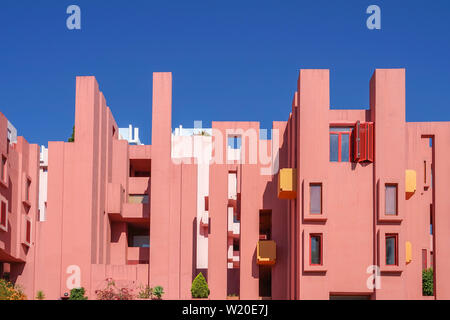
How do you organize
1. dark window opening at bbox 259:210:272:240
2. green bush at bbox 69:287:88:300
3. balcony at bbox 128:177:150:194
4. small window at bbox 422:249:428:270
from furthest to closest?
balcony at bbox 128:177:150:194 < small window at bbox 422:249:428:270 < dark window opening at bbox 259:210:272:240 < green bush at bbox 69:287:88:300

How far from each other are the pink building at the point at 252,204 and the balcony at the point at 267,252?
56 millimetres

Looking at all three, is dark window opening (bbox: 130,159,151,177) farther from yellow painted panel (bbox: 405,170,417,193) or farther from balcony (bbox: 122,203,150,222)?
yellow painted panel (bbox: 405,170,417,193)

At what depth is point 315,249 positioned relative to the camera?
97.1 ft

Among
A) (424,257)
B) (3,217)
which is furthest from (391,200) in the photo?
(3,217)

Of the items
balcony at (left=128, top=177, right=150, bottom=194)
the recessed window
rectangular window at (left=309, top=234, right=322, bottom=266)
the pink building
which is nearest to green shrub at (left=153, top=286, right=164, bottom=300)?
the pink building

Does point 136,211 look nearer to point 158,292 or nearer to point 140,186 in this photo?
point 140,186

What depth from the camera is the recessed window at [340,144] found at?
30.2 meters

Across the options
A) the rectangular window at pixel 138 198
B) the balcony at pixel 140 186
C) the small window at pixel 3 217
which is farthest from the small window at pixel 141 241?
the small window at pixel 3 217

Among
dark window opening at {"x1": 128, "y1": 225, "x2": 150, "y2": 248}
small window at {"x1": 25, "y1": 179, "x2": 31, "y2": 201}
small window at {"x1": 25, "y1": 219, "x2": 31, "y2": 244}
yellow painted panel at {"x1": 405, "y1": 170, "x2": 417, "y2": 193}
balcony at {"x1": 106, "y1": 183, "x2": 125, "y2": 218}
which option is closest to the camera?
yellow painted panel at {"x1": 405, "y1": 170, "x2": 417, "y2": 193}

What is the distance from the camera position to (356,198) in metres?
29.6

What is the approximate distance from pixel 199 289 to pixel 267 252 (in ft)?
16.1

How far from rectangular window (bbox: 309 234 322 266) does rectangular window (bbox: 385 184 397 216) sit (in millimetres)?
2894

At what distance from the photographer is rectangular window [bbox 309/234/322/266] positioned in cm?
2950
